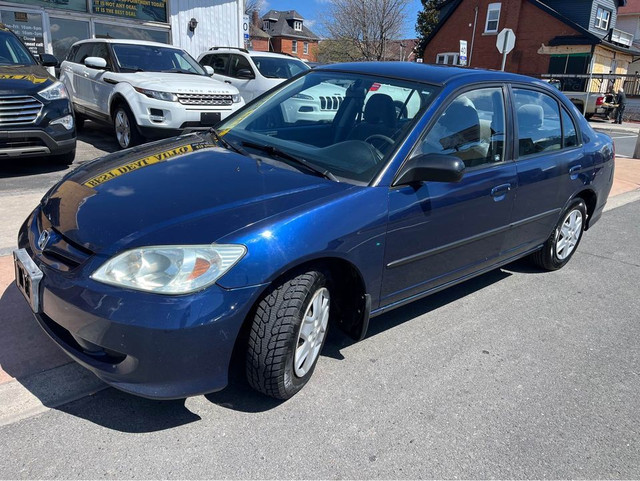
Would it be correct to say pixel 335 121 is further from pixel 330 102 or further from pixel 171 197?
pixel 171 197

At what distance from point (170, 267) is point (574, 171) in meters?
3.58

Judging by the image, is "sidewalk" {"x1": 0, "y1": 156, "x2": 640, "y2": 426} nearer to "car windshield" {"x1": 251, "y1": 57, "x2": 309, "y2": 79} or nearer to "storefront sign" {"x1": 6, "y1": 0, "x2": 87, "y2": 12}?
"car windshield" {"x1": 251, "y1": 57, "x2": 309, "y2": 79}

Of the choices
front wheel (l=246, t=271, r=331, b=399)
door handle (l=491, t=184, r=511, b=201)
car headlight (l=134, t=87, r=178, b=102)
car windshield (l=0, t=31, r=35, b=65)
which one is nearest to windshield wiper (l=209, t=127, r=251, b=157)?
front wheel (l=246, t=271, r=331, b=399)

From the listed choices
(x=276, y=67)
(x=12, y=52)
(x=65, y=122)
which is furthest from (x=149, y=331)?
(x=276, y=67)

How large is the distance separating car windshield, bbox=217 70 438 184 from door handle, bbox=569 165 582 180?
1.78 metres

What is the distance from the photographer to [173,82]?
25.4ft

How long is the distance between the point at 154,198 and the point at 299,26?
73.0 metres

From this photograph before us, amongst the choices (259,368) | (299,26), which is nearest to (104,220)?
(259,368)

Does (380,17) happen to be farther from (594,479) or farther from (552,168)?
(594,479)

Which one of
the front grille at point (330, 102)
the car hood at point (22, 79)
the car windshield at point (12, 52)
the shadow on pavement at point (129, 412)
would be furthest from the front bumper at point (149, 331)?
the car windshield at point (12, 52)

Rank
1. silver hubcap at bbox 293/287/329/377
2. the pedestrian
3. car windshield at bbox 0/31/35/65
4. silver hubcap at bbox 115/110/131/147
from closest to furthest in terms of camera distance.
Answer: silver hubcap at bbox 293/287/329/377 → car windshield at bbox 0/31/35/65 → silver hubcap at bbox 115/110/131/147 → the pedestrian

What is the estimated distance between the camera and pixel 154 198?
2637 millimetres

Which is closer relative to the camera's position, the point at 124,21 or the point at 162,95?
the point at 162,95

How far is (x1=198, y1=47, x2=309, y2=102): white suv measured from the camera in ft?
33.7
